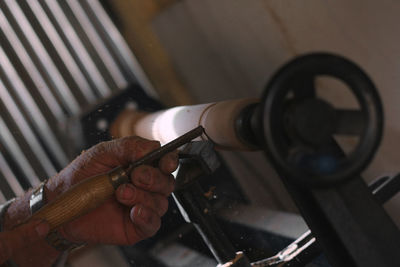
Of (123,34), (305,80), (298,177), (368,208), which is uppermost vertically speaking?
(123,34)

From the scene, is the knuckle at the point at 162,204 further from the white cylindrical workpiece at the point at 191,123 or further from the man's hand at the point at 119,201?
the white cylindrical workpiece at the point at 191,123

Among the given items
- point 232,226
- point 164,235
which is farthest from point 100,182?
point 164,235

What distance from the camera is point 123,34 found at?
1.90 m

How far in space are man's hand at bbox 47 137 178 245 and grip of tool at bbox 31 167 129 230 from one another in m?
0.10

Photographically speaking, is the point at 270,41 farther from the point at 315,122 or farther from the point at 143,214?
the point at 315,122

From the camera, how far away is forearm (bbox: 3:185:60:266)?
3.23 feet

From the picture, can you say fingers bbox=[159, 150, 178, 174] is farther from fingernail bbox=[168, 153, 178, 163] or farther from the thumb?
the thumb

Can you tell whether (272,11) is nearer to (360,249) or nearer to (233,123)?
(233,123)

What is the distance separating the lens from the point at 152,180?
822 mm

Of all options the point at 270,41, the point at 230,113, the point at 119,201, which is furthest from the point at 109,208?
the point at 270,41

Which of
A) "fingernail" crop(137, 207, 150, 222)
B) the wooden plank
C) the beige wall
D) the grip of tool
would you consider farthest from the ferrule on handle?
the wooden plank

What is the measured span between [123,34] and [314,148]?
1512 mm

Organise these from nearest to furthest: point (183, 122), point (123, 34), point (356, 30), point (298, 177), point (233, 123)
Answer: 1. point (298, 177)
2. point (233, 123)
3. point (183, 122)
4. point (356, 30)
5. point (123, 34)

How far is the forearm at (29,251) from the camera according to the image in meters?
0.98
